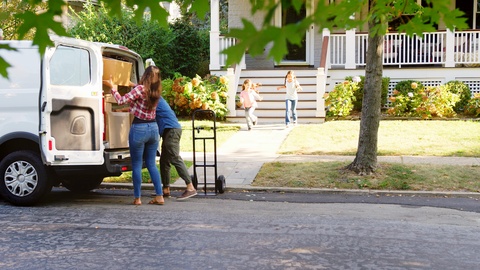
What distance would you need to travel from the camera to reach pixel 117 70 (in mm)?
9430

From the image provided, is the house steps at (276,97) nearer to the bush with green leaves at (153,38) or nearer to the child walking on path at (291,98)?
the child walking on path at (291,98)

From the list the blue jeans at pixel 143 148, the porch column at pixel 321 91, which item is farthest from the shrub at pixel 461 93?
the blue jeans at pixel 143 148

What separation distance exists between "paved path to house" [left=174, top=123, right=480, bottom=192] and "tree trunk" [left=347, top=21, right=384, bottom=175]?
58.0 inches

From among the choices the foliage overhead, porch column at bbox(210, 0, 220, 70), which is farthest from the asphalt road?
porch column at bbox(210, 0, 220, 70)

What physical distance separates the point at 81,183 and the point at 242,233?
149 inches

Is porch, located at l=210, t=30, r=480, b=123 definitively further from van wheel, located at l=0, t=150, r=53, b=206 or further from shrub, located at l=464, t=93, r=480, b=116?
van wheel, located at l=0, t=150, r=53, b=206

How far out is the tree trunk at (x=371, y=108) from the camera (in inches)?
439

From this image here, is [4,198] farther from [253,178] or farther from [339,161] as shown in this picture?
[339,161]

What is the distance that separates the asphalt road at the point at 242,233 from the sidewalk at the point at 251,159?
47.7 inches

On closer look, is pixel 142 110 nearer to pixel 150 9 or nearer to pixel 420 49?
pixel 150 9

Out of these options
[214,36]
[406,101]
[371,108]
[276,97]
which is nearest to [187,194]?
[371,108]

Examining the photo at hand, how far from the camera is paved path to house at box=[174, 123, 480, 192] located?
38.1 ft

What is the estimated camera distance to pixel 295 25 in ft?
9.52

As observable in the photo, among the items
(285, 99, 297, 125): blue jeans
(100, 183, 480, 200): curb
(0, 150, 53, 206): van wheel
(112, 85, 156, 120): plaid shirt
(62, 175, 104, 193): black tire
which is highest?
(112, 85, 156, 120): plaid shirt
